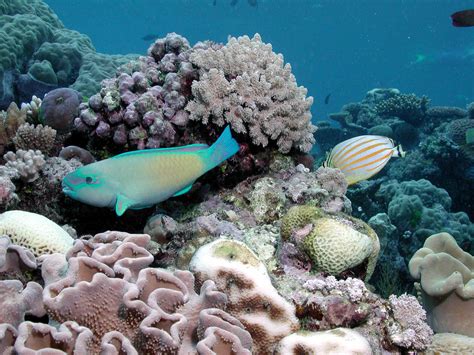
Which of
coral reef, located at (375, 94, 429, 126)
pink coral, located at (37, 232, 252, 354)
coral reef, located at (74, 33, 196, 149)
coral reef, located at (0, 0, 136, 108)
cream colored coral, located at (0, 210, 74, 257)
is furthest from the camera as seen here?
coral reef, located at (375, 94, 429, 126)

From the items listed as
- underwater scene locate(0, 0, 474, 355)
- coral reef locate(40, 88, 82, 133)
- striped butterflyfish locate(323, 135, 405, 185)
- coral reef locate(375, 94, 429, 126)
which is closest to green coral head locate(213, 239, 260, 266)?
underwater scene locate(0, 0, 474, 355)

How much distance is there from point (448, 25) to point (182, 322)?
7471 centimetres

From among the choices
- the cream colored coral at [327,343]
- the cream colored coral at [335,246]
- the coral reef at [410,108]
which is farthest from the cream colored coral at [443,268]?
the coral reef at [410,108]

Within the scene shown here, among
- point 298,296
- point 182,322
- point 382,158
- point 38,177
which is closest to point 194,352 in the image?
point 182,322

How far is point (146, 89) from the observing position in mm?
3736

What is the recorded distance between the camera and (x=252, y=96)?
3.62 meters

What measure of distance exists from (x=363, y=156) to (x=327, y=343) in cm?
264

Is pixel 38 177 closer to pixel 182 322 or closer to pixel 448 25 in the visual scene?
pixel 182 322

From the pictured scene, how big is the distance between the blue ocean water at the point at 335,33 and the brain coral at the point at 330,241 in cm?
6162

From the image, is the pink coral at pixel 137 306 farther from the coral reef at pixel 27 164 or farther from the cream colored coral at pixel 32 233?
the coral reef at pixel 27 164

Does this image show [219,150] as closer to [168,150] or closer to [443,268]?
[168,150]

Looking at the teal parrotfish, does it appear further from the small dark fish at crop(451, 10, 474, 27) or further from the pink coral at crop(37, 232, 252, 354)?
the small dark fish at crop(451, 10, 474, 27)

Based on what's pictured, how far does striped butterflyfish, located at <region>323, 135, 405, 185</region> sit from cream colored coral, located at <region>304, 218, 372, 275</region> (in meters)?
1.75

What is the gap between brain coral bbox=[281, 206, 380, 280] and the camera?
7.80ft
